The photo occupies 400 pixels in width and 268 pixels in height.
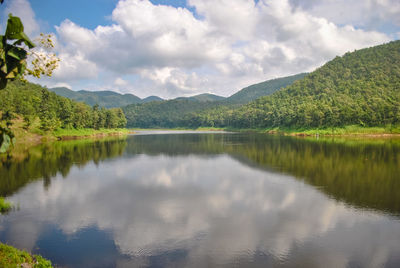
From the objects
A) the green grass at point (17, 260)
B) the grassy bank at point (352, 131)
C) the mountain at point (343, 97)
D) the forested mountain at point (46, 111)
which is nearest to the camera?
the green grass at point (17, 260)

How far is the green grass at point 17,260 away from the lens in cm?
950

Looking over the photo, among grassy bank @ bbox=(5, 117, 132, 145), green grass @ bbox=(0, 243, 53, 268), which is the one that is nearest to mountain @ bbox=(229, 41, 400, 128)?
grassy bank @ bbox=(5, 117, 132, 145)

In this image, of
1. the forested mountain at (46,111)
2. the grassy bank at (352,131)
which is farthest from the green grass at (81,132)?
the grassy bank at (352,131)

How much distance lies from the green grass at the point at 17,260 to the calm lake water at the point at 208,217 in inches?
41.7

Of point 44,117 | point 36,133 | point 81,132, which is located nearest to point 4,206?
point 36,133

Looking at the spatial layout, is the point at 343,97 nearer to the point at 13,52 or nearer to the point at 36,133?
the point at 36,133

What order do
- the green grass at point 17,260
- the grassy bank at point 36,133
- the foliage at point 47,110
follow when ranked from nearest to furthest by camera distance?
the green grass at point 17,260, the grassy bank at point 36,133, the foliage at point 47,110

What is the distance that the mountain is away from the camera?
95875 millimetres

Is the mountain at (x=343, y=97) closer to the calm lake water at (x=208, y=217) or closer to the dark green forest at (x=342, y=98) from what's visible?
the dark green forest at (x=342, y=98)

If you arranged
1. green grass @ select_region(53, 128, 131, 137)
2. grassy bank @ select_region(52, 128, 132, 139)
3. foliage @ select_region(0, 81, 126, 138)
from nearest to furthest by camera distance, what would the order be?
1. foliage @ select_region(0, 81, 126, 138)
2. grassy bank @ select_region(52, 128, 132, 139)
3. green grass @ select_region(53, 128, 131, 137)

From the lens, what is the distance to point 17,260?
32.8 ft

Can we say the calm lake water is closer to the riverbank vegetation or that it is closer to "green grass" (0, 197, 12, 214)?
"green grass" (0, 197, 12, 214)

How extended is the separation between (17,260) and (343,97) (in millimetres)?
131124

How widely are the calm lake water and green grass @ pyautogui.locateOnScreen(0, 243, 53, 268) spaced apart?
41.7 inches
